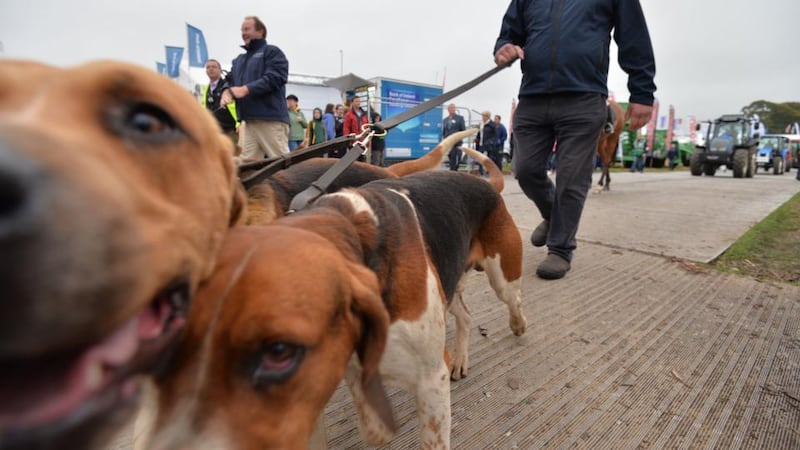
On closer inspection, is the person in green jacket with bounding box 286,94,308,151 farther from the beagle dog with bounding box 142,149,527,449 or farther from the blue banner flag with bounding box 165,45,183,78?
the blue banner flag with bounding box 165,45,183,78

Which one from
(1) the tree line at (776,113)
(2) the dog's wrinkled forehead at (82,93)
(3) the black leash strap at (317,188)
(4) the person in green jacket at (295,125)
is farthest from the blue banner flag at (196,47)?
(1) the tree line at (776,113)

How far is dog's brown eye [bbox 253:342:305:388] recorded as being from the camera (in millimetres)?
1080

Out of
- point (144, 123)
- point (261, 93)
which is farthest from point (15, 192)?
point (261, 93)

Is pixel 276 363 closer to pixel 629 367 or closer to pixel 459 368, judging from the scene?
pixel 459 368

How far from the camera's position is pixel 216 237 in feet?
3.78

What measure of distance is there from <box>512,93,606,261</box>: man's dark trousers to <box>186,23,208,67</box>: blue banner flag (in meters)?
20.9

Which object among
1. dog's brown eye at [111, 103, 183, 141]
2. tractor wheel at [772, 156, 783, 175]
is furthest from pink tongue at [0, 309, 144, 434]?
tractor wheel at [772, 156, 783, 175]

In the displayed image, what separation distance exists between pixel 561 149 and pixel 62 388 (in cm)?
391

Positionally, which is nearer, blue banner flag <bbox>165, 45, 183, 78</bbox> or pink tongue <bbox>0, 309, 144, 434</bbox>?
pink tongue <bbox>0, 309, 144, 434</bbox>

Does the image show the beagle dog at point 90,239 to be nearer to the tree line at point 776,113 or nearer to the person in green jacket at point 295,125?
the person in green jacket at point 295,125

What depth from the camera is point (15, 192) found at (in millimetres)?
549

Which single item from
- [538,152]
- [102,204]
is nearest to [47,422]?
[102,204]

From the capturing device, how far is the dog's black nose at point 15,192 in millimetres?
536

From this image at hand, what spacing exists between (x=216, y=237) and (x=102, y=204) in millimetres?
479
